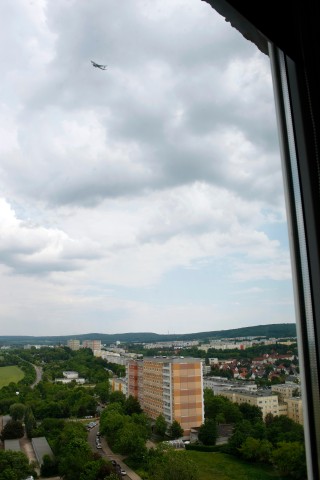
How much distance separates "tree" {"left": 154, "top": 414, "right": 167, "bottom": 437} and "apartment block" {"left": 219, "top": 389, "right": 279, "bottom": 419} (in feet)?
0.73

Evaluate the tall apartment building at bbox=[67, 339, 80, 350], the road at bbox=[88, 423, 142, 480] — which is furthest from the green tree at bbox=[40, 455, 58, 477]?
the tall apartment building at bbox=[67, 339, 80, 350]

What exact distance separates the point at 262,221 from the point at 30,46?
3.14ft

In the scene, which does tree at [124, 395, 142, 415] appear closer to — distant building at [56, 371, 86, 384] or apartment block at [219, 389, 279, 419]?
distant building at [56, 371, 86, 384]

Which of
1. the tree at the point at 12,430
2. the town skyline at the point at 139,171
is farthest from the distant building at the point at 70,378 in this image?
the tree at the point at 12,430

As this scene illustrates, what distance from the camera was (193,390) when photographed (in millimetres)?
1327

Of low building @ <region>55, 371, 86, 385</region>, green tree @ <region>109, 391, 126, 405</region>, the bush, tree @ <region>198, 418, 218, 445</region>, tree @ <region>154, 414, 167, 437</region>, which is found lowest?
the bush

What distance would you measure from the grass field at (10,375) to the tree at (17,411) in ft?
0.19

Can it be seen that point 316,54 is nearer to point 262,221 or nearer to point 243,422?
point 262,221

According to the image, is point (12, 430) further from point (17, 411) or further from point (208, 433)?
point (208, 433)

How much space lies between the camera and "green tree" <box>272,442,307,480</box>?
118 centimetres

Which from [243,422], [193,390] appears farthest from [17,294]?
[243,422]

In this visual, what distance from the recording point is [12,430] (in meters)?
0.91

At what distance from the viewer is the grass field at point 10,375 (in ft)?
3.26

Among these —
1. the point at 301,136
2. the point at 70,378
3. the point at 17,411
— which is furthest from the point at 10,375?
the point at 301,136
